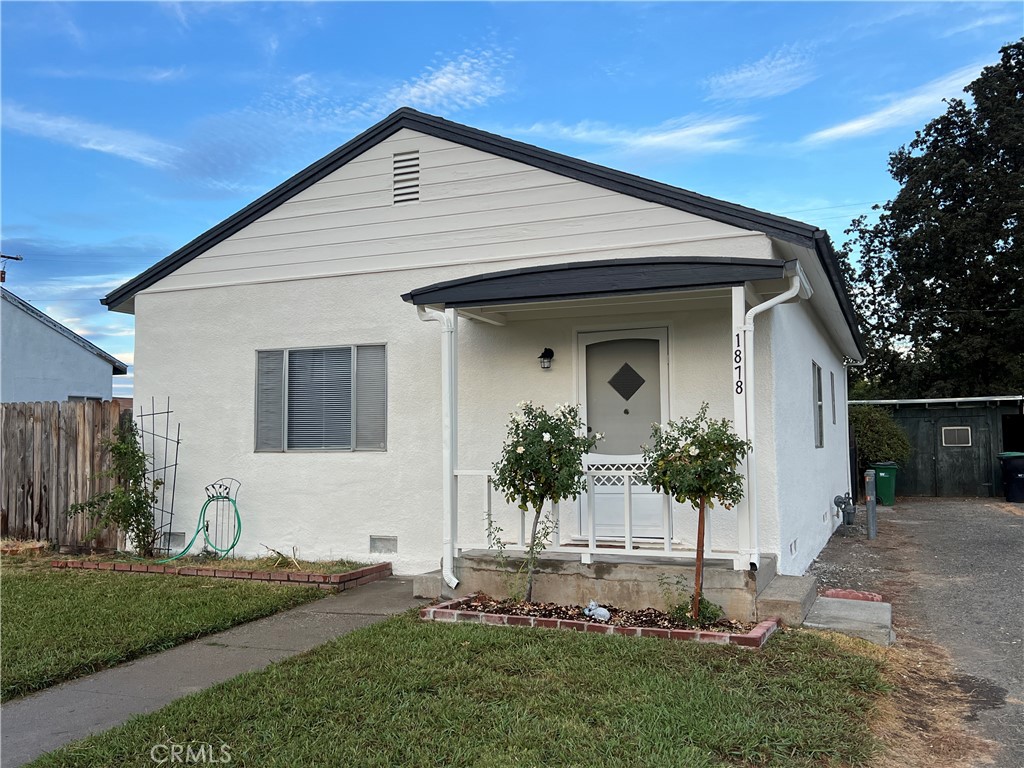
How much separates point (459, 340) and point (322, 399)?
179cm

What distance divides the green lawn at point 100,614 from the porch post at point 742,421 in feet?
12.7

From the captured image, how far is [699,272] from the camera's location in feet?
20.5

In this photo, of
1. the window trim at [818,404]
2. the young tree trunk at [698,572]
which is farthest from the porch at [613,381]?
the window trim at [818,404]

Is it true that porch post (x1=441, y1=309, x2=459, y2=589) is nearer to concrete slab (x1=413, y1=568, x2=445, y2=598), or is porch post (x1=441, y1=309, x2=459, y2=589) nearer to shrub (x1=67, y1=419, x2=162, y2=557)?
concrete slab (x1=413, y1=568, x2=445, y2=598)

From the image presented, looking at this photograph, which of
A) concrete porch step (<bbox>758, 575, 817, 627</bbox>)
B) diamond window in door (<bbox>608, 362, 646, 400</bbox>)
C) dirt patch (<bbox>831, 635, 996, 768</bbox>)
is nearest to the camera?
dirt patch (<bbox>831, 635, 996, 768</bbox>)

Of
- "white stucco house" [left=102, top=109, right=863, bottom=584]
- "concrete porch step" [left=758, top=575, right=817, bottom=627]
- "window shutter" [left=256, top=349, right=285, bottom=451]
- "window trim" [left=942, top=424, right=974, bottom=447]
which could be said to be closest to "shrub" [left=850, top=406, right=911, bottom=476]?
"window trim" [left=942, top=424, right=974, bottom=447]

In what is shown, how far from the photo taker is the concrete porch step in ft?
19.4

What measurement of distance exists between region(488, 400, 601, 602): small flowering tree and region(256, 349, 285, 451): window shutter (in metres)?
3.68

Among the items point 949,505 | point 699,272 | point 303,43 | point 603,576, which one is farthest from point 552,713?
point 949,505

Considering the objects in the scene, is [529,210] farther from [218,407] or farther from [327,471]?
[218,407]

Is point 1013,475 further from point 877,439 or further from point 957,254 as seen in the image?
point 957,254

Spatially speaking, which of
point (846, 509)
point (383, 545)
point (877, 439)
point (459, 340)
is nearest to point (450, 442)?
point (459, 340)

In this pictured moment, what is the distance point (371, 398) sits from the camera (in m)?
8.66

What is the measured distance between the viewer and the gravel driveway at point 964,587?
4688 millimetres
